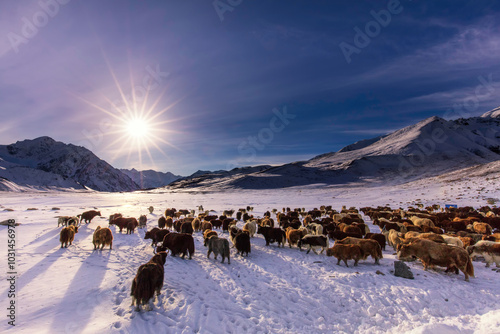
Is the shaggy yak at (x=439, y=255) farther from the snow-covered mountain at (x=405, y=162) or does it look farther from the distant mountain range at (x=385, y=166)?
the snow-covered mountain at (x=405, y=162)

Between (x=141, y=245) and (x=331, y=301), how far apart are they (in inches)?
389

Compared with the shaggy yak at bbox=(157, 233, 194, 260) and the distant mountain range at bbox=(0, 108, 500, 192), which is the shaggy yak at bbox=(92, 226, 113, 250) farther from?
the distant mountain range at bbox=(0, 108, 500, 192)

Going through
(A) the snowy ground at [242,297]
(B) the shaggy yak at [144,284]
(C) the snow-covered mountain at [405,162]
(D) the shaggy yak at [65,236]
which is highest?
(C) the snow-covered mountain at [405,162]

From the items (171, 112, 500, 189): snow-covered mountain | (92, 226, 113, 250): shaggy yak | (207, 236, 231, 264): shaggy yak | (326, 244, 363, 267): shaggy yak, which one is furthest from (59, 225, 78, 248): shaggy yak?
(171, 112, 500, 189): snow-covered mountain

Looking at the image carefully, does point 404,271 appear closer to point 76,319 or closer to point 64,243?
point 76,319

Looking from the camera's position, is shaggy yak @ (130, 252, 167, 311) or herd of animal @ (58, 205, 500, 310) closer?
shaggy yak @ (130, 252, 167, 311)

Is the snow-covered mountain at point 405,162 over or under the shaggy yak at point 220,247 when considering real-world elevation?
over

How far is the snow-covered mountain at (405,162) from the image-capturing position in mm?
101062

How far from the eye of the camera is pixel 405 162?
383ft

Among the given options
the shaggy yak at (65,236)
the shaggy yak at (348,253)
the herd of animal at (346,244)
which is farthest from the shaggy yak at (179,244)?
the shaggy yak at (348,253)

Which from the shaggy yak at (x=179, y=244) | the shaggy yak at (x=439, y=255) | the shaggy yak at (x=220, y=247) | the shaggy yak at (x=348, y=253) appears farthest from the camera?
the shaggy yak at (x=179, y=244)

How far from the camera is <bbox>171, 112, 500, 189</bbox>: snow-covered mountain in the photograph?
10106 cm

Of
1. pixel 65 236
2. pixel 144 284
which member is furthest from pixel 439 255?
pixel 65 236

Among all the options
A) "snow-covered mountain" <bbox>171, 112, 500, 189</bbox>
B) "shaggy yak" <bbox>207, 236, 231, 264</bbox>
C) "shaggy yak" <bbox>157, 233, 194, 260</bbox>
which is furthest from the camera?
"snow-covered mountain" <bbox>171, 112, 500, 189</bbox>
